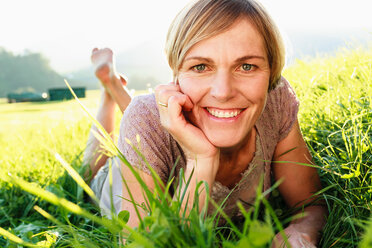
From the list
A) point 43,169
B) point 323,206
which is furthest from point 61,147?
point 323,206

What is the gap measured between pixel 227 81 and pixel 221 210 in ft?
3.37

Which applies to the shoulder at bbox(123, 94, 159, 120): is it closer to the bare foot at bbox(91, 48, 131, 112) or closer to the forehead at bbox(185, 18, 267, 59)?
the forehead at bbox(185, 18, 267, 59)

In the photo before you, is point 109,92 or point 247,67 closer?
point 247,67

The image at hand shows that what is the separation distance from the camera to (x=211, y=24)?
1867 millimetres

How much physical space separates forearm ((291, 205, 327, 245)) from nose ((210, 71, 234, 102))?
Result: 805 millimetres

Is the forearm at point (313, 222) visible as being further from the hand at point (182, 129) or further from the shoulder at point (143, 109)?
the shoulder at point (143, 109)

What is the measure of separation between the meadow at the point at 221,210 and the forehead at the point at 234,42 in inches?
31.0

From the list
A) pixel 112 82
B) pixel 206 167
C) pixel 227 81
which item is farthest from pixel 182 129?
pixel 112 82

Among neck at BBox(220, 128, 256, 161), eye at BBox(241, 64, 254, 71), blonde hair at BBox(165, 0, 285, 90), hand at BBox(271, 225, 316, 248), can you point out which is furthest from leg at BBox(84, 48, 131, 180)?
hand at BBox(271, 225, 316, 248)

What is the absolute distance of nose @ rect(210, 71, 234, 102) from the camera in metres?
1.89

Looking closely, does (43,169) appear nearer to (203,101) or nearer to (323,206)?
(203,101)

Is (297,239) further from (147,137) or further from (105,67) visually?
(105,67)

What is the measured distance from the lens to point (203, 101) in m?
2.00

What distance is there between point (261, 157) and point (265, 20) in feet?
3.21
